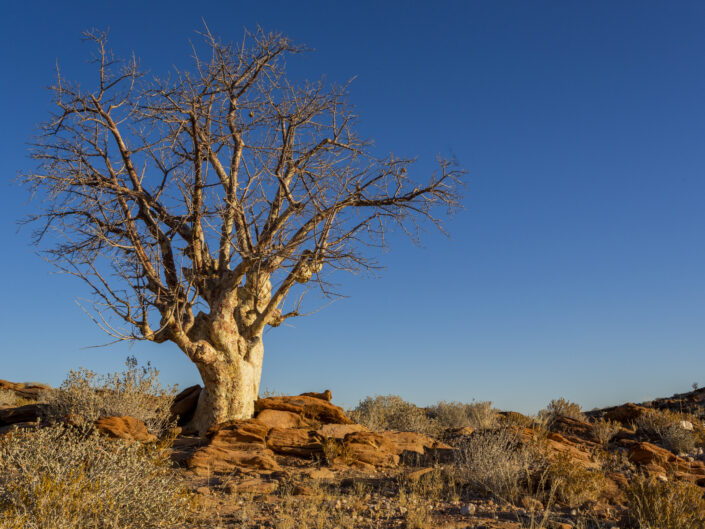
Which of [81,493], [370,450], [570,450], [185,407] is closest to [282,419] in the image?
[185,407]

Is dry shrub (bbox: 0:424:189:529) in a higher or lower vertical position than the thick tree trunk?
lower

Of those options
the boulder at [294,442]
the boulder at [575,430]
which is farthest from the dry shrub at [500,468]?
the boulder at [575,430]

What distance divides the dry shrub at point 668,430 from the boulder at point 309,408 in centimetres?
685

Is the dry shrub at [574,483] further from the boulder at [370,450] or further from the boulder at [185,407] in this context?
the boulder at [185,407]

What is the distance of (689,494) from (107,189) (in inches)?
414

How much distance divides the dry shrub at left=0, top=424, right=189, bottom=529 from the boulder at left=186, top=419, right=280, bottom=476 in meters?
2.62

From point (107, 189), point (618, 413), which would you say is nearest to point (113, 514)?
point (107, 189)

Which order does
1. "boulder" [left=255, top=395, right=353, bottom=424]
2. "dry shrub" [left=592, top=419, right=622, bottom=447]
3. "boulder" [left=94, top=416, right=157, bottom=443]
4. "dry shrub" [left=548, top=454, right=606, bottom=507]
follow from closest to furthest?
"dry shrub" [left=548, top=454, right=606, bottom=507] < "boulder" [left=94, top=416, right=157, bottom=443] < "boulder" [left=255, top=395, right=353, bottom=424] < "dry shrub" [left=592, top=419, right=622, bottom=447]

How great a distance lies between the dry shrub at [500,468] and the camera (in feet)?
22.3

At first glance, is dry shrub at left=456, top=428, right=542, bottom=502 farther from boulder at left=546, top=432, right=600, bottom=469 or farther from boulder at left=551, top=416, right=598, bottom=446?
boulder at left=551, top=416, right=598, bottom=446

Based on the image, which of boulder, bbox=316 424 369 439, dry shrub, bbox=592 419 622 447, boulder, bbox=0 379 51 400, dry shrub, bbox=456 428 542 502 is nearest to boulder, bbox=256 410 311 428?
boulder, bbox=316 424 369 439

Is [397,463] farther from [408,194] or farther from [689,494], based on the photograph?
[408,194]

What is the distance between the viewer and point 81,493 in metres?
4.41

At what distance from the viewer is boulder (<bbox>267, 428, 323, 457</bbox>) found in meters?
8.76
